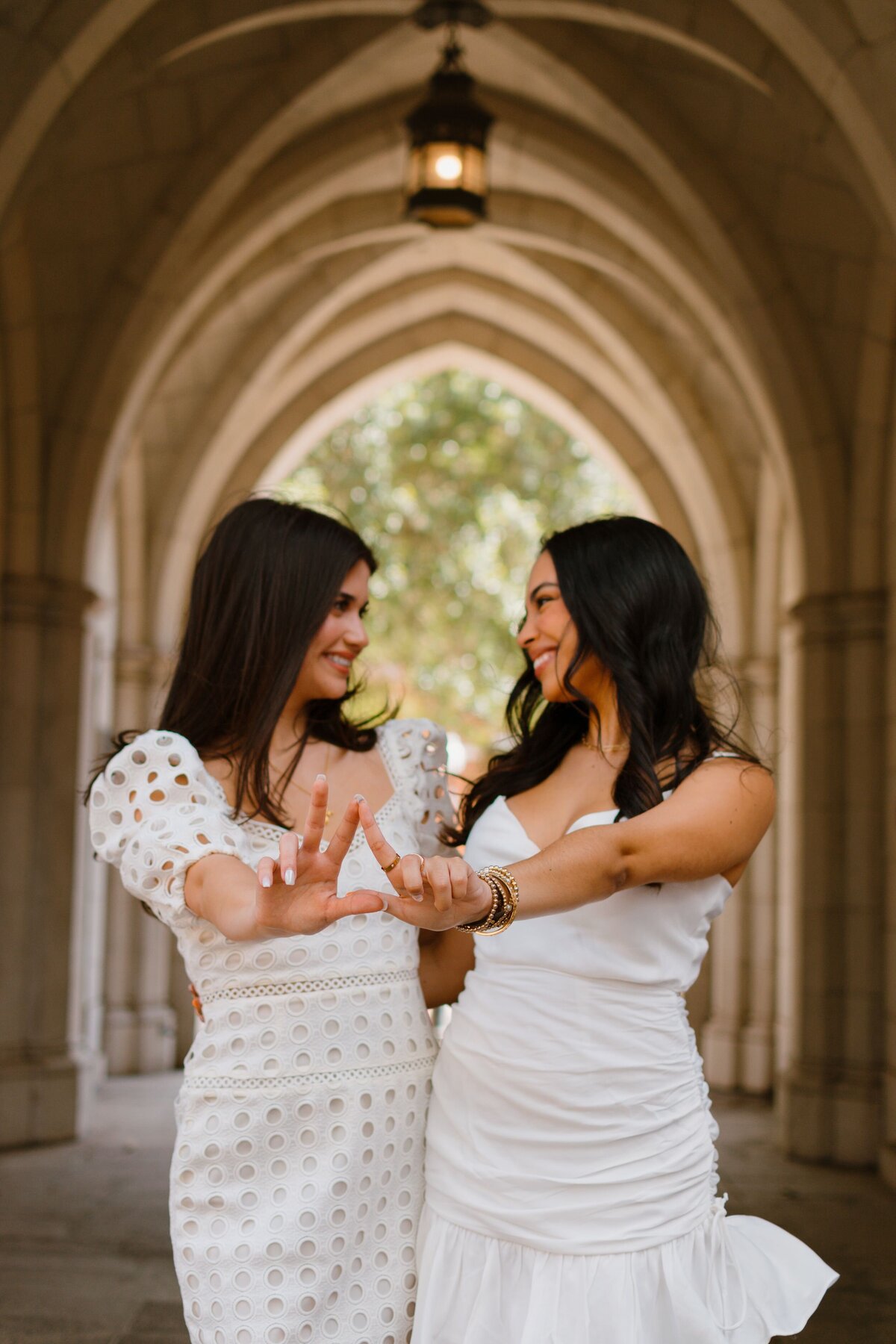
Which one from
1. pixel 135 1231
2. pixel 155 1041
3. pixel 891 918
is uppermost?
pixel 891 918

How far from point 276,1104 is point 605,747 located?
0.73m

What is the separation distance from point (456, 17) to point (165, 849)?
560 centimetres

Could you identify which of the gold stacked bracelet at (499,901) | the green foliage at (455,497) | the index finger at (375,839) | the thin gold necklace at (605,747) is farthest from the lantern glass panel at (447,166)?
the green foliage at (455,497)

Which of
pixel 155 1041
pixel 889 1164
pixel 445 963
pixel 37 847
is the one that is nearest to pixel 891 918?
pixel 889 1164

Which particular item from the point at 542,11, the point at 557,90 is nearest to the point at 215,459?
the point at 557,90

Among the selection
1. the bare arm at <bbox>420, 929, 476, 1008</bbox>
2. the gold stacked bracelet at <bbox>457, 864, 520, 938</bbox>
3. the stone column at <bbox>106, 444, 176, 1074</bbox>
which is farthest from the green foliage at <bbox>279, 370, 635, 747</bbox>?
the gold stacked bracelet at <bbox>457, 864, 520, 938</bbox>

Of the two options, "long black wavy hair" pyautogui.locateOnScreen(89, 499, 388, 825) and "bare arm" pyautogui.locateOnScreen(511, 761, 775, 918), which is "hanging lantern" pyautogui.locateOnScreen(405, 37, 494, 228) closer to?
"long black wavy hair" pyautogui.locateOnScreen(89, 499, 388, 825)

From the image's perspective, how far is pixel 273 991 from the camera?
6.48 feet

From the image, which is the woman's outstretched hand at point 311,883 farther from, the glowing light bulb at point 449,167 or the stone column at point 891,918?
the stone column at point 891,918

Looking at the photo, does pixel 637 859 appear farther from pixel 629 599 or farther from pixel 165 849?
pixel 165 849

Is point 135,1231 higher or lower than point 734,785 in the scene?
lower

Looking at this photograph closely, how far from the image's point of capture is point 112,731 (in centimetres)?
978

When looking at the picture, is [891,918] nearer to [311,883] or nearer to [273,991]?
[273,991]

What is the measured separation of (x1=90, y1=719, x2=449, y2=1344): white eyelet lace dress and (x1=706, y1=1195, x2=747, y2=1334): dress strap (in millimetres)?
435
